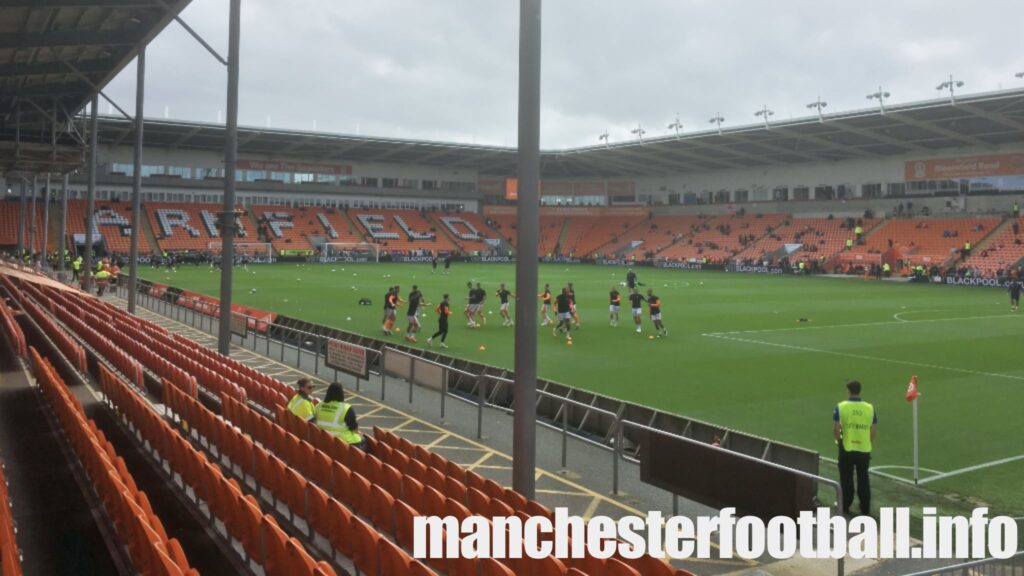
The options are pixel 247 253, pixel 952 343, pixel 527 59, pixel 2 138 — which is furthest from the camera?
pixel 247 253

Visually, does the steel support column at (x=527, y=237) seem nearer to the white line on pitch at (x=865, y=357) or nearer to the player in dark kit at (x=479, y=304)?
the white line on pitch at (x=865, y=357)

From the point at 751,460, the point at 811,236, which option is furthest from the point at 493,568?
the point at 811,236

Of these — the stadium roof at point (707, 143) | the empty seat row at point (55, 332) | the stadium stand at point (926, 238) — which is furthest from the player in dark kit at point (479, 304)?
the stadium stand at point (926, 238)

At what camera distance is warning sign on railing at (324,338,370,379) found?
15.6 metres

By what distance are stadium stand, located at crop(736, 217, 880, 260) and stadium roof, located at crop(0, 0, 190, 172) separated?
57.1 m

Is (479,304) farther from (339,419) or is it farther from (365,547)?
(365,547)

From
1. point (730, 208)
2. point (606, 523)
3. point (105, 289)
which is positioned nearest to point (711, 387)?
point (606, 523)

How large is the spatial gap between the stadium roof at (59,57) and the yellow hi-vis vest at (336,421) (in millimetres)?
11317

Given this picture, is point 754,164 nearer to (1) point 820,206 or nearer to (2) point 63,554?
(1) point 820,206

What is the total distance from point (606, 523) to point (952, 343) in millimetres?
21147

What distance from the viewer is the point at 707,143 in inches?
2645

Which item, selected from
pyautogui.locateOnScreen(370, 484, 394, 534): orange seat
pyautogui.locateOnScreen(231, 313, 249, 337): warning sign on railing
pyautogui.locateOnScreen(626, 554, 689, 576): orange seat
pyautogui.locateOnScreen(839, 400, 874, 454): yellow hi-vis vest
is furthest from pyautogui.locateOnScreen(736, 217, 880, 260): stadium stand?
pyautogui.locateOnScreen(626, 554, 689, 576): orange seat

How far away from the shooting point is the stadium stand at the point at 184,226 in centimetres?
6906

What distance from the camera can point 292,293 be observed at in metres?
39.5
